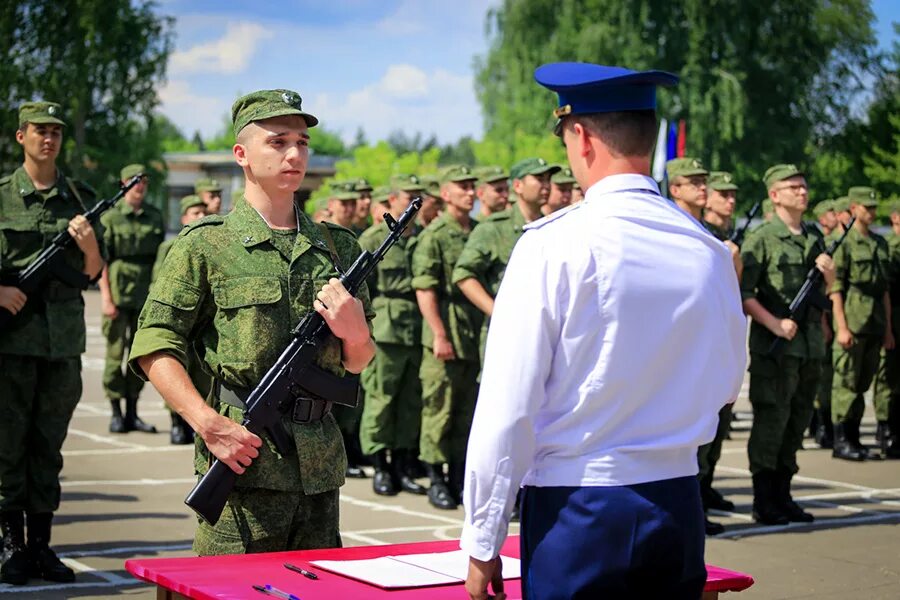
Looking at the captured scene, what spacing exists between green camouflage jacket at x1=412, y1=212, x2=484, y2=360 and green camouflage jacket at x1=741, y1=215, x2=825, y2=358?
2112 millimetres

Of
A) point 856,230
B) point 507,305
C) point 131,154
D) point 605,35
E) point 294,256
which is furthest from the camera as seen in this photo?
point 131,154

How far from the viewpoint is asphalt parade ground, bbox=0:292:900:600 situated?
24.9ft

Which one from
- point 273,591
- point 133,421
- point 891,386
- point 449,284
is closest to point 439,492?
point 449,284

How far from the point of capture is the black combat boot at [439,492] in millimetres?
10062

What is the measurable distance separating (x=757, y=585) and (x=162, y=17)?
2001 inches

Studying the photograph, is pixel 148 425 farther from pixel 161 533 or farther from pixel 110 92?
pixel 110 92

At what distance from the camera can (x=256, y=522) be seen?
4551 millimetres

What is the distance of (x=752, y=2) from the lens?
160 feet

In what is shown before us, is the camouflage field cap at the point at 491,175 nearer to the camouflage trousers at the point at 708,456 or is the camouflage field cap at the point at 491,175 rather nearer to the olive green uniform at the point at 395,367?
the olive green uniform at the point at 395,367

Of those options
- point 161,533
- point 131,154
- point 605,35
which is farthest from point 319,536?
point 131,154

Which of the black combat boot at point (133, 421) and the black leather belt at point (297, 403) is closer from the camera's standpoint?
the black leather belt at point (297, 403)

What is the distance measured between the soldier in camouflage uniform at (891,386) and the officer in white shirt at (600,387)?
419 inches

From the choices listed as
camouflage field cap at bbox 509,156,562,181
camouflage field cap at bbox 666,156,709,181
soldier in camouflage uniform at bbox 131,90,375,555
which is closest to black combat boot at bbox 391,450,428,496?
camouflage field cap at bbox 509,156,562,181

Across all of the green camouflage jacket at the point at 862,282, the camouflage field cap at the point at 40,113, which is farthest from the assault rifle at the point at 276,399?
the green camouflage jacket at the point at 862,282
